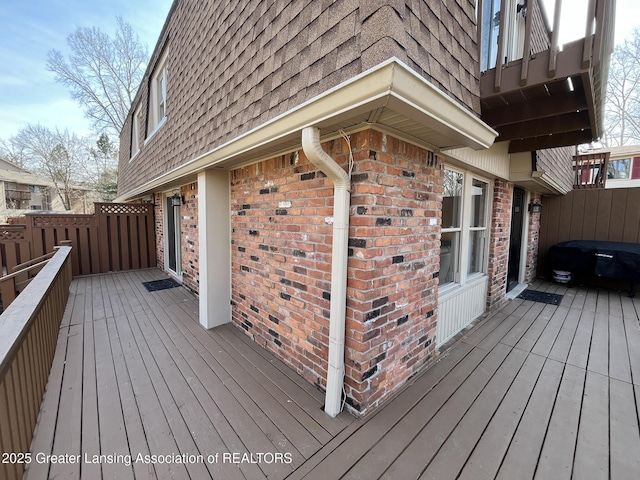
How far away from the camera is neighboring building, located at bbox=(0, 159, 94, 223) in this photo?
20406mm

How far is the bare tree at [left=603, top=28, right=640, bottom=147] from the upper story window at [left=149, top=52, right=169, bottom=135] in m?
16.7

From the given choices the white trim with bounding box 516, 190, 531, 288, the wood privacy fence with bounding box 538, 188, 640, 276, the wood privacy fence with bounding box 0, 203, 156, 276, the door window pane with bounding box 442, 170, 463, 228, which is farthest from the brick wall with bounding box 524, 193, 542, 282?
the wood privacy fence with bounding box 0, 203, 156, 276

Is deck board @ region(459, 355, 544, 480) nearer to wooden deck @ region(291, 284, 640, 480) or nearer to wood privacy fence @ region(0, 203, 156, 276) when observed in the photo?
wooden deck @ region(291, 284, 640, 480)

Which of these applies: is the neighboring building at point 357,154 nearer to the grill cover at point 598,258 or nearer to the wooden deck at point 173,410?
the wooden deck at point 173,410

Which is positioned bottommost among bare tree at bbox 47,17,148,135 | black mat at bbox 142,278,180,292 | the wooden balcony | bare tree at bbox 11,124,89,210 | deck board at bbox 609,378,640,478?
deck board at bbox 609,378,640,478

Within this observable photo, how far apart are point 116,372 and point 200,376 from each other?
0.77 m

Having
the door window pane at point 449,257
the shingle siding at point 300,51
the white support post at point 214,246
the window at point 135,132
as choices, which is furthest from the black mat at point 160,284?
the door window pane at point 449,257

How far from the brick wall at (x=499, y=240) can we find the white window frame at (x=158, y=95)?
6.22 m

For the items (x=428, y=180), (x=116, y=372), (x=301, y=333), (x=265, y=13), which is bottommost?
(x=116, y=372)

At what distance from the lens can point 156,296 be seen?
175 inches

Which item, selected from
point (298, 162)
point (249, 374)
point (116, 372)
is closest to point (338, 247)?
point (298, 162)

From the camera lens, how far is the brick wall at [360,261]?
176 centimetres

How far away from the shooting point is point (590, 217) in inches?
223

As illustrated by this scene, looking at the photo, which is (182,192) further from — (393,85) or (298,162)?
(393,85)
